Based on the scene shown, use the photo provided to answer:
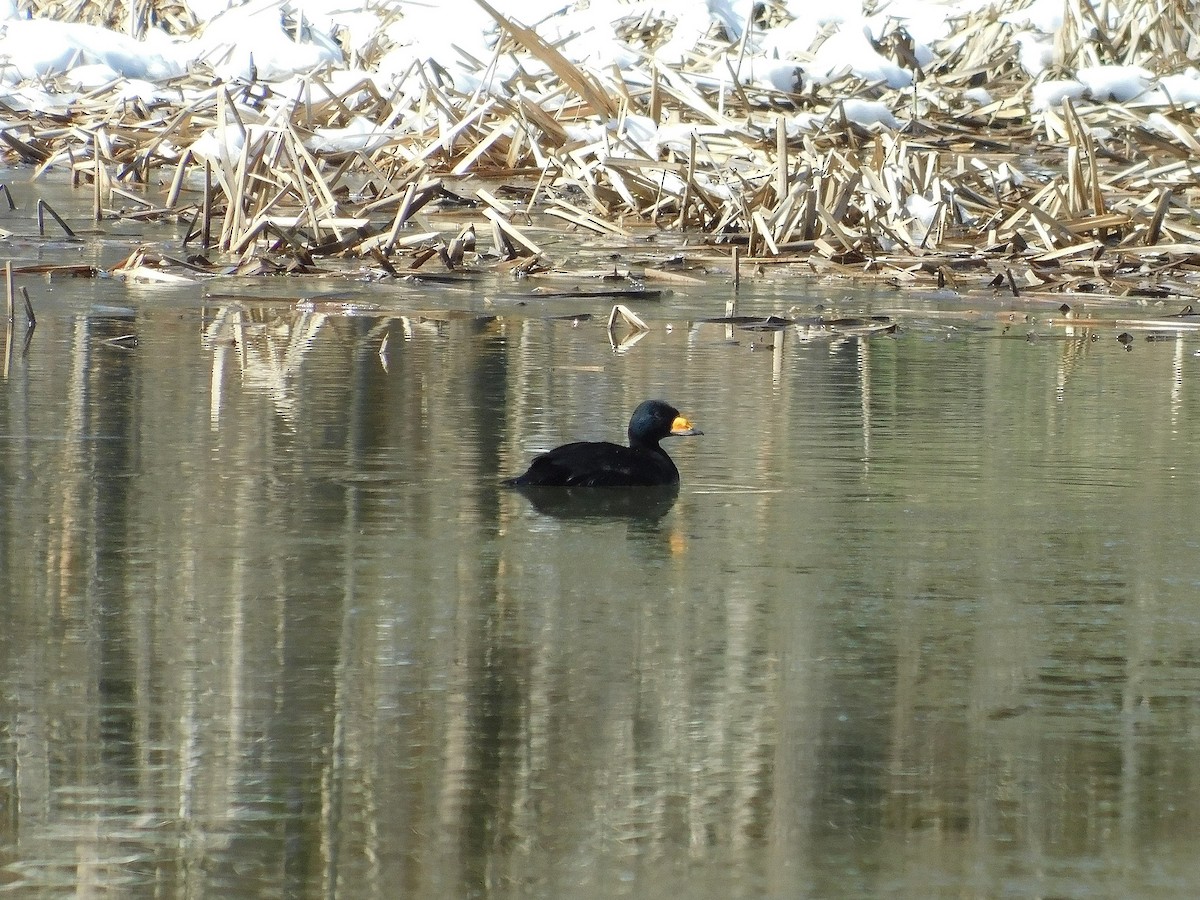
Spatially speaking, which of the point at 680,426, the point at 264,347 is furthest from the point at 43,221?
the point at 680,426

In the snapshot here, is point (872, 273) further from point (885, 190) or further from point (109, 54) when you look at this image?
point (109, 54)

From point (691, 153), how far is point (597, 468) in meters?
7.09

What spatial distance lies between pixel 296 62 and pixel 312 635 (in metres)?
16.0

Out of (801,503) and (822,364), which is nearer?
(801,503)

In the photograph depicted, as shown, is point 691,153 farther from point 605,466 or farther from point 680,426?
point 605,466

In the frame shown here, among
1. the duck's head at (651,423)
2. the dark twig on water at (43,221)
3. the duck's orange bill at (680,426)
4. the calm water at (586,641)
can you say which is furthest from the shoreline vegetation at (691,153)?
the duck's head at (651,423)

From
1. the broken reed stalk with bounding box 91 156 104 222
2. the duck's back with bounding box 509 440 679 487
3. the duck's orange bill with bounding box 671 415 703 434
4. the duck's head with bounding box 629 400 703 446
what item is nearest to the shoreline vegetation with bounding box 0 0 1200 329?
the broken reed stalk with bounding box 91 156 104 222

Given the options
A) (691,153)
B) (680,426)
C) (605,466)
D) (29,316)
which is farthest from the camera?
(691,153)

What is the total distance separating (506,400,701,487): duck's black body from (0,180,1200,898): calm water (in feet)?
0.37

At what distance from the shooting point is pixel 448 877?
3121 mm

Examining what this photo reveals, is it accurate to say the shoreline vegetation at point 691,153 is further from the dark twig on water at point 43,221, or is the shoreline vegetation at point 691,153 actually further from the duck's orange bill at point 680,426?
the duck's orange bill at point 680,426

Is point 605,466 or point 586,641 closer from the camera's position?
point 586,641

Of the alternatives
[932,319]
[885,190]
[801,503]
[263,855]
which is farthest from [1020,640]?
[885,190]

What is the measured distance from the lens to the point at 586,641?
443cm
